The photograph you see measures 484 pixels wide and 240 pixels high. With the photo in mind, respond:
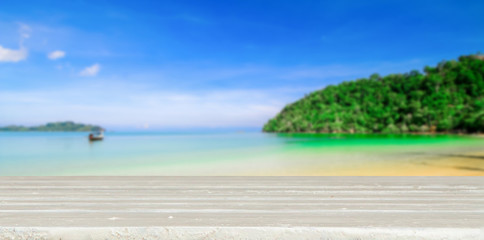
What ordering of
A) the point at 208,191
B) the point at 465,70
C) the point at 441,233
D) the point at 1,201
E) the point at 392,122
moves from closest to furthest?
the point at 441,233, the point at 1,201, the point at 208,191, the point at 392,122, the point at 465,70

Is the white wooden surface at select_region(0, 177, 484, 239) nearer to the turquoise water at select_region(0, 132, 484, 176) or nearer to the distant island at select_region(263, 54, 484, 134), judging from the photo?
the turquoise water at select_region(0, 132, 484, 176)

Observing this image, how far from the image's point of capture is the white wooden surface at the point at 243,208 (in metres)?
2.55

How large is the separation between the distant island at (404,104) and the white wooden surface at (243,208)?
6177 cm

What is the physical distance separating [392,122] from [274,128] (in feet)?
173

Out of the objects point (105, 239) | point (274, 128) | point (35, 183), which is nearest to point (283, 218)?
point (105, 239)

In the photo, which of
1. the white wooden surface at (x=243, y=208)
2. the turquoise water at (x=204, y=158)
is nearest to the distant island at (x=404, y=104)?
the turquoise water at (x=204, y=158)

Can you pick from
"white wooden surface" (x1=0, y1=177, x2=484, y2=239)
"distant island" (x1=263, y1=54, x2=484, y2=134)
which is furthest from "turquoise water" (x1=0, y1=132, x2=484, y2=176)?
"distant island" (x1=263, y1=54, x2=484, y2=134)

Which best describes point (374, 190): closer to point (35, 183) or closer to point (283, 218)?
point (283, 218)

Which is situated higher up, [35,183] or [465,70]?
[465,70]

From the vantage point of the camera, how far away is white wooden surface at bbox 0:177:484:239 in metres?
2.55

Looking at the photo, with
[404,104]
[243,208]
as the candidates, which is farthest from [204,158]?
[404,104]

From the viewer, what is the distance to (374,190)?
411 cm

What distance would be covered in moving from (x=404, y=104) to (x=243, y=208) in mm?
89076

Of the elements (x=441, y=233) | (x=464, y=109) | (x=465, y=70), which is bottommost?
(x=441, y=233)
